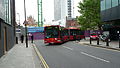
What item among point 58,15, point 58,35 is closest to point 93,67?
point 58,35

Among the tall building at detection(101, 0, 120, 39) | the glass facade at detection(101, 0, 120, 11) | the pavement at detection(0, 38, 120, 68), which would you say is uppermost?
the glass facade at detection(101, 0, 120, 11)

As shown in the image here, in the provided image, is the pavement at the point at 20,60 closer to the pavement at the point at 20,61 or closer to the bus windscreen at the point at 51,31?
the pavement at the point at 20,61

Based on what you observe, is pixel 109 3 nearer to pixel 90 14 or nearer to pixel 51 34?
pixel 51 34

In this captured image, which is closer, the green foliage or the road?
the road

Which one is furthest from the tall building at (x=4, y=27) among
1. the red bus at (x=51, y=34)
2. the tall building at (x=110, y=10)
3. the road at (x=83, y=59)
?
the tall building at (x=110, y=10)

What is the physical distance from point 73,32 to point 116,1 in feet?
55.4

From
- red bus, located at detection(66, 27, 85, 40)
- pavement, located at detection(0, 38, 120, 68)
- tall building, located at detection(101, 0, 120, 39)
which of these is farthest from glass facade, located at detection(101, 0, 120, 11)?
pavement, located at detection(0, 38, 120, 68)

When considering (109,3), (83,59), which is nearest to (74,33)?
(109,3)

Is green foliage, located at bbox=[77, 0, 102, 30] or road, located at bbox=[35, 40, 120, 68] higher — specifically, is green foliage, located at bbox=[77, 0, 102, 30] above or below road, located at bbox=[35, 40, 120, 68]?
above

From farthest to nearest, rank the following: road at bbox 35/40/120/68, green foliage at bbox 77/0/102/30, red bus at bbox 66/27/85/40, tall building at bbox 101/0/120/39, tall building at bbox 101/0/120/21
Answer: green foliage at bbox 77/0/102/30, red bus at bbox 66/27/85/40, tall building at bbox 101/0/120/39, tall building at bbox 101/0/120/21, road at bbox 35/40/120/68

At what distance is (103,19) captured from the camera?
151 feet

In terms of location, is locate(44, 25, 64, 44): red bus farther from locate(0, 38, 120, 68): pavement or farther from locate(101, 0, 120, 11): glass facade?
locate(0, 38, 120, 68): pavement

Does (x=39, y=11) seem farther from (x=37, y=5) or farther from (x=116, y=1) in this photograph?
(x=116, y=1)

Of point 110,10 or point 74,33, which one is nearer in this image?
point 110,10
